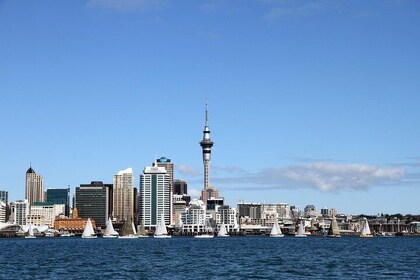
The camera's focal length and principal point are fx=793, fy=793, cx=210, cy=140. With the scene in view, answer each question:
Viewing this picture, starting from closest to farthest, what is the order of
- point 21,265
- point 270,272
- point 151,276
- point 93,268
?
point 151,276, point 270,272, point 93,268, point 21,265

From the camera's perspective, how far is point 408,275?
73.4 m

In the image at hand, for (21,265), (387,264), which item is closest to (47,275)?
(21,265)

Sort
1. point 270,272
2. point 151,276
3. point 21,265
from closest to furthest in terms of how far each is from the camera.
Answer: point 151,276 → point 270,272 → point 21,265

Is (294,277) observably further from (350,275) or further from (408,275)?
(408,275)

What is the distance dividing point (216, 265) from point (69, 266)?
16.1 m

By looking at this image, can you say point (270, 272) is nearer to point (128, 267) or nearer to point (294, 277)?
point (294, 277)

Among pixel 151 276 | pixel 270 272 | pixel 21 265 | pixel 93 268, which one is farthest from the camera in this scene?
pixel 21 265

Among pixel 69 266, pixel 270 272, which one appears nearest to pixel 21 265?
pixel 69 266

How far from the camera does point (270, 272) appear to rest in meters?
76.1

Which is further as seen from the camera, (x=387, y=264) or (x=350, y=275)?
(x=387, y=264)

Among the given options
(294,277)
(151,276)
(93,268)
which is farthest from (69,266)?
(294,277)

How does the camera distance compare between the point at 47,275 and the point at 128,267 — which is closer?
the point at 47,275

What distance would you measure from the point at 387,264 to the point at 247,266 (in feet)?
54.9

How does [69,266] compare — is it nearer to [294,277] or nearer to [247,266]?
[247,266]
